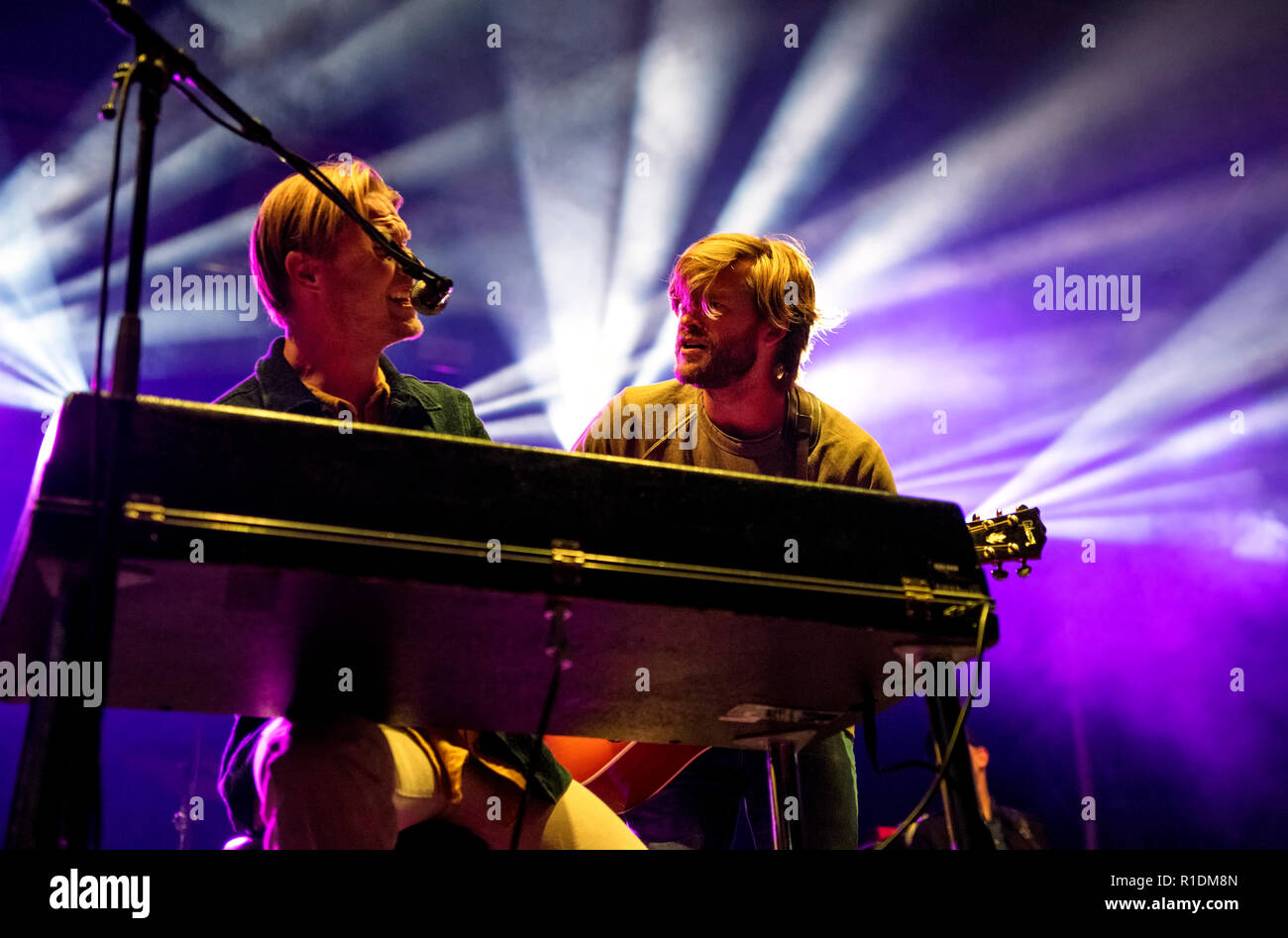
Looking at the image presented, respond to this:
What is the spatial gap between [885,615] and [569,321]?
16.9 ft

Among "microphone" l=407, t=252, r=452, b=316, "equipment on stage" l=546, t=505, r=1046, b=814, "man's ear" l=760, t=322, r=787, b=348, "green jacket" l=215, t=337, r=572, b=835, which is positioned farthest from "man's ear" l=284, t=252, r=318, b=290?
"man's ear" l=760, t=322, r=787, b=348

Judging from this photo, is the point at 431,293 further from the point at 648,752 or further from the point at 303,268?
the point at 648,752

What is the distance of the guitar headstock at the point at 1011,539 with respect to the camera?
8.54ft

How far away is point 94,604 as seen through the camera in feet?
3.62

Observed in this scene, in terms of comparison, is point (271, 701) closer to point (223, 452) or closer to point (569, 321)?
point (223, 452)

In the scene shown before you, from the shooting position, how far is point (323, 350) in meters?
2.53

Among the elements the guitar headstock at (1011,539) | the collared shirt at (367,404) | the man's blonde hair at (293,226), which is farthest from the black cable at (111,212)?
the guitar headstock at (1011,539)

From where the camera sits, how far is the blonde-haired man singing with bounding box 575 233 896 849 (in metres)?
2.88

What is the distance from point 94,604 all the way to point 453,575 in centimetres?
42

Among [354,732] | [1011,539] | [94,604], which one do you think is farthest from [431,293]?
[1011,539]
